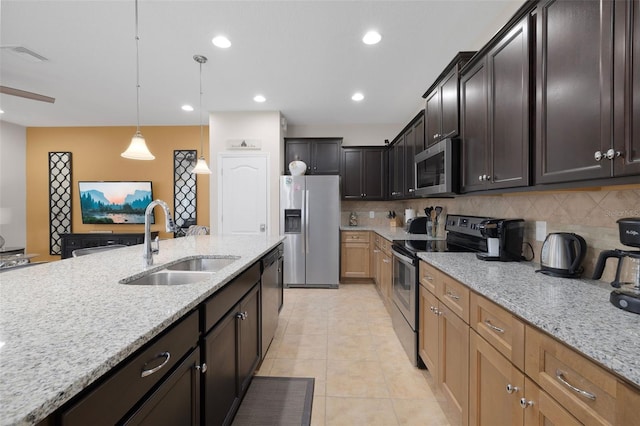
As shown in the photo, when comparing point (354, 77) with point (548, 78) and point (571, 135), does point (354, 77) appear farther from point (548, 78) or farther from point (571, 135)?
A: point (571, 135)

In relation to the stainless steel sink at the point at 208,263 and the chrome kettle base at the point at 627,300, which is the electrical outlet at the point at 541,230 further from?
the stainless steel sink at the point at 208,263

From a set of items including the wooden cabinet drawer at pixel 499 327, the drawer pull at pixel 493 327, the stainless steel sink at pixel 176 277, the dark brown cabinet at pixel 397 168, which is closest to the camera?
the wooden cabinet drawer at pixel 499 327

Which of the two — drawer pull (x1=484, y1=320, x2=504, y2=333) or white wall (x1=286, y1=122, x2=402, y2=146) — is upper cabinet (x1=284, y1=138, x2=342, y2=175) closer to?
white wall (x1=286, y1=122, x2=402, y2=146)

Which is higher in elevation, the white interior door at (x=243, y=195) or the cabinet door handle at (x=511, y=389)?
the white interior door at (x=243, y=195)

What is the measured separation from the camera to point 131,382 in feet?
2.38

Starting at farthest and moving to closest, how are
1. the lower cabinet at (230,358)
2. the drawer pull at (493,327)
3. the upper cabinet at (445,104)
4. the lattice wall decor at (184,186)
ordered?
the lattice wall decor at (184,186) → the upper cabinet at (445,104) → the lower cabinet at (230,358) → the drawer pull at (493,327)

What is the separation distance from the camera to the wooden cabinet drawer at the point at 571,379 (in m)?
0.68

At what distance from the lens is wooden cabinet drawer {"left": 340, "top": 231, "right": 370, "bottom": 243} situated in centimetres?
454

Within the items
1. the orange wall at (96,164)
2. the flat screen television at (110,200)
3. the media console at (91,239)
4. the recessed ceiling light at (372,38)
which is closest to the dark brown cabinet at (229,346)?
the recessed ceiling light at (372,38)

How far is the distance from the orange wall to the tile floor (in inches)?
129

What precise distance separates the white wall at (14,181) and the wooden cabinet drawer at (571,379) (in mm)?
7526

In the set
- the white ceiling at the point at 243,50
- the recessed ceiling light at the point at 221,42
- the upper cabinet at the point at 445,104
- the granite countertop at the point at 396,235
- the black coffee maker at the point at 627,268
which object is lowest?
the granite countertop at the point at 396,235

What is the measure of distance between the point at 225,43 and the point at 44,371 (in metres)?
2.78

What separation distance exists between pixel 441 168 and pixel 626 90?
1398 millimetres
